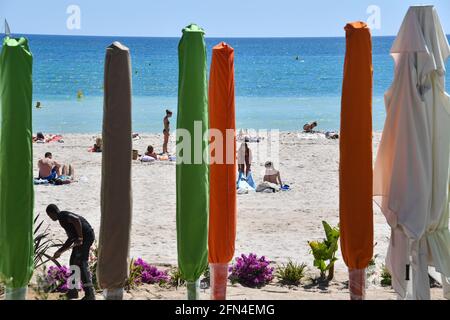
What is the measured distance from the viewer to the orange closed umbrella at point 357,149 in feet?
21.4

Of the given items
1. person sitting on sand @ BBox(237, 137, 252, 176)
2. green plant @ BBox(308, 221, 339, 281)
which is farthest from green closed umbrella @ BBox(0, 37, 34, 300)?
person sitting on sand @ BBox(237, 137, 252, 176)

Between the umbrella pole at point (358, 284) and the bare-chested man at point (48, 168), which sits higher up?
the bare-chested man at point (48, 168)

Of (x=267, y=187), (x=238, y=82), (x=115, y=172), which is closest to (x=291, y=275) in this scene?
(x=115, y=172)

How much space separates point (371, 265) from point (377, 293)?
3.64 ft

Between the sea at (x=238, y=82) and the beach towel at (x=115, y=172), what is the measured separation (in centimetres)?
2929

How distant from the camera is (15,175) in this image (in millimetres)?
6230

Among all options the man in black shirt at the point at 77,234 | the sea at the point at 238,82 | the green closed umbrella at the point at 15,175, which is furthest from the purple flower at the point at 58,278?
the sea at the point at 238,82

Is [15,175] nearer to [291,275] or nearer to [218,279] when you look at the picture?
[218,279]

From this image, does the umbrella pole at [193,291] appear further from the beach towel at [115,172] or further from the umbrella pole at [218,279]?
the beach towel at [115,172]

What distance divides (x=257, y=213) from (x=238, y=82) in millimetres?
54001

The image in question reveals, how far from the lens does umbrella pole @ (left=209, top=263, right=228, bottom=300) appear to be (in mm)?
6797

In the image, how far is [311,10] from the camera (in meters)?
87.4

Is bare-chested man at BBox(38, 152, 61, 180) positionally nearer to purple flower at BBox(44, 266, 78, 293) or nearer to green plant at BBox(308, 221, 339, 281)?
purple flower at BBox(44, 266, 78, 293)
